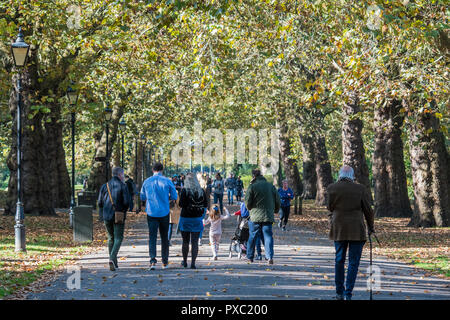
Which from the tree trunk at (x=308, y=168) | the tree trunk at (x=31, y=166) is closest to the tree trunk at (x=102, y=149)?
the tree trunk at (x=31, y=166)

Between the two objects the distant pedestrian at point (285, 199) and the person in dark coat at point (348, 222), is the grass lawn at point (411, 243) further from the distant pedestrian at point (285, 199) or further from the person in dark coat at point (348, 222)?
the person in dark coat at point (348, 222)

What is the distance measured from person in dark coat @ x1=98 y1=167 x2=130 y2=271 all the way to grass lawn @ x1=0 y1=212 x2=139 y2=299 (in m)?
1.25

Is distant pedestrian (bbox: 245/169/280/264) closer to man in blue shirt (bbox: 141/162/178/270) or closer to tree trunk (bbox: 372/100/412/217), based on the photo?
man in blue shirt (bbox: 141/162/178/270)

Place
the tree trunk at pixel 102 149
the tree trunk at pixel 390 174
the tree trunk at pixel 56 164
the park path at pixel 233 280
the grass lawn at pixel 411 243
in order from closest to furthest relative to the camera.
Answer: the park path at pixel 233 280, the grass lawn at pixel 411 243, the tree trunk at pixel 390 174, the tree trunk at pixel 56 164, the tree trunk at pixel 102 149

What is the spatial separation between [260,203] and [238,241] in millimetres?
1698

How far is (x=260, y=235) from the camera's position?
14.3m

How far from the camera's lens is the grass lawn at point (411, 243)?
15.3 meters

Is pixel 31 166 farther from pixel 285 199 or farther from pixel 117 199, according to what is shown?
pixel 117 199

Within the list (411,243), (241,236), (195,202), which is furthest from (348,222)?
(411,243)

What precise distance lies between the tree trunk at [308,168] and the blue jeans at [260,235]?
29.1 m

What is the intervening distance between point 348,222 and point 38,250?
371 inches

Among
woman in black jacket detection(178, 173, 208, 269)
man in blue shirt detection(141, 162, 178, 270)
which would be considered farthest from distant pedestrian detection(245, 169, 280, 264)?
man in blue shirt detection(141, 162, 178, 270)
